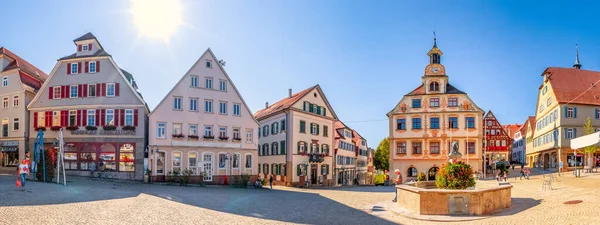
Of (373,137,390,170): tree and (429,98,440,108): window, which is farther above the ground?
(429,98,440,108): window

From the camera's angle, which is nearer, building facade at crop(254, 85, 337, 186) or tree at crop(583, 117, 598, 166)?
tree at crop(583, 117, 598, 166)

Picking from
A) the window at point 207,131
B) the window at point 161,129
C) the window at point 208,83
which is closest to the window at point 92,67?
the window at point 161,129

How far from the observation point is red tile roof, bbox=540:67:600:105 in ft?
173

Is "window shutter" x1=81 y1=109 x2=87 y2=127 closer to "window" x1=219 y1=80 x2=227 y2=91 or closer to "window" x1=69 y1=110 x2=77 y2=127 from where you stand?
"window" x1=69 y1=110 x2=77 y2=127

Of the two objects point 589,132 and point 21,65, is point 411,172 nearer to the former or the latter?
point 589,132

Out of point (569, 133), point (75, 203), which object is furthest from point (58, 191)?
point (569, 133)

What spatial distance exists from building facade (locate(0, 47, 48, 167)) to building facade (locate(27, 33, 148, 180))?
4.55 ft

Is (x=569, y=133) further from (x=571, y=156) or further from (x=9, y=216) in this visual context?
(x=9, y=216)

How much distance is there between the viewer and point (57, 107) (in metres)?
40.7

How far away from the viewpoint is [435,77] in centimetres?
5406

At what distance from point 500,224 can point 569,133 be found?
42.5m

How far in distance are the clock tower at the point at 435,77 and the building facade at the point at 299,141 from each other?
11291 millimetres

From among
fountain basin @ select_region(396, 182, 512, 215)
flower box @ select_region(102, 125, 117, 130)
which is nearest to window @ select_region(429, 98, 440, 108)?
flower box @ select_region(102, 125, 117, 130)

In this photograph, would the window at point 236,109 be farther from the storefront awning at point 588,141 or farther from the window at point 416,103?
the storefront awning at point 588,141
